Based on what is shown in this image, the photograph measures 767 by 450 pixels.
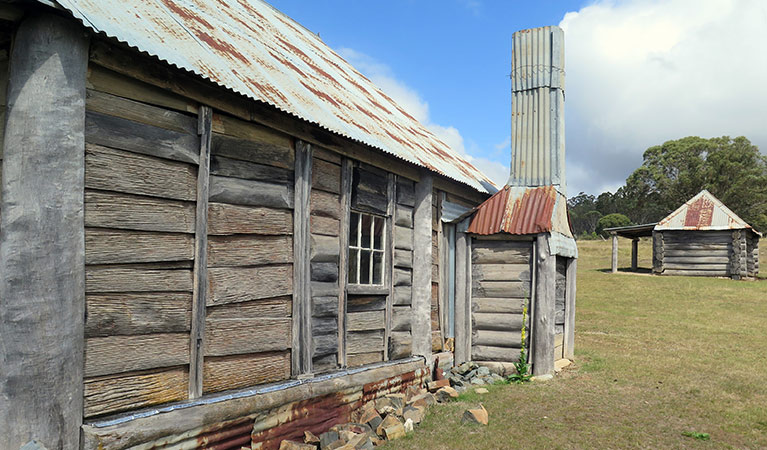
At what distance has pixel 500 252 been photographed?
30.6ft

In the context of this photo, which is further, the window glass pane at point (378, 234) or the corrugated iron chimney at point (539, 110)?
the corrugated iron chimney at point (539, 110)

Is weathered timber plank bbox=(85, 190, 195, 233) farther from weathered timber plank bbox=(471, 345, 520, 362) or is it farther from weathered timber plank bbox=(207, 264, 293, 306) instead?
weathered timber plank bbox=(471, 345, 520, 362)

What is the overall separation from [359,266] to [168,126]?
3.14 meters

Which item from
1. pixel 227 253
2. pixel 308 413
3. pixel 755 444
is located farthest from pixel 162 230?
pixel 755 444

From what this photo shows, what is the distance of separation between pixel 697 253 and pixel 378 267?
22.9 metres

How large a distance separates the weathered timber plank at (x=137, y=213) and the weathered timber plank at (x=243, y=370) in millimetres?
1238

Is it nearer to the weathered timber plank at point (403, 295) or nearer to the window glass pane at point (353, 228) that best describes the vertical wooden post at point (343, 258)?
the window glass pane at point (353, 228)

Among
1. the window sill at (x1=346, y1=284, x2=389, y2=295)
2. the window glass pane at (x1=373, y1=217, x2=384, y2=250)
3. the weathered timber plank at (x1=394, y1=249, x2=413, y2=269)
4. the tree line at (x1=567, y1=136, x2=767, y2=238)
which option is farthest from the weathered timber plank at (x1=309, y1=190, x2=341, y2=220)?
the tree line at (x1=567, y1=136, x2=767, y2=238)

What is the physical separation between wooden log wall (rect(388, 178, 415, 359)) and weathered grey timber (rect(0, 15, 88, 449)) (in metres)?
4.45

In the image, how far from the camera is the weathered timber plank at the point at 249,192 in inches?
193

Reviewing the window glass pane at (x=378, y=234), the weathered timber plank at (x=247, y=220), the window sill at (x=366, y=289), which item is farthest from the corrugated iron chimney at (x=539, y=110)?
the weathered timber plank at (x=247, y=220)

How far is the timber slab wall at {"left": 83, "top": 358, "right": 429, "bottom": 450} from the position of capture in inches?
159

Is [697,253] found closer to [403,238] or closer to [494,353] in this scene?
[494,353]

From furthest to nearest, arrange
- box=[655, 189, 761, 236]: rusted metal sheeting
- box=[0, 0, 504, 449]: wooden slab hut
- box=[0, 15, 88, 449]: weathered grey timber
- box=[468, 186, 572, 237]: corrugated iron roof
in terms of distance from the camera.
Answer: box=[655, 189, 761, 236]: rusted metal sheeting, box=[468, 186, 572, 237]: corrugated iron roof, box=[0, 0, 504, 449]: wooden slab hut, box=[0, 15, 88, 449]: weathered grey timber
